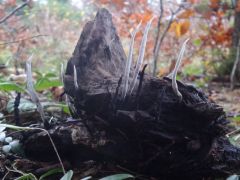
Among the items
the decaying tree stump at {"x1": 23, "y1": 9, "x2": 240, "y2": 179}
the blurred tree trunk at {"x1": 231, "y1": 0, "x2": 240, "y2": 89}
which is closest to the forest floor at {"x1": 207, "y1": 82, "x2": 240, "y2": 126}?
the blurred tree trunk at {"x1": 231, "y1": 0, "x2": 240, "y2": 89}

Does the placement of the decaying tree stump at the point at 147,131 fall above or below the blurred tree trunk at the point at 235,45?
below

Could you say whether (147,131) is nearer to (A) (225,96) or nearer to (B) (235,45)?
(A) (225,96)

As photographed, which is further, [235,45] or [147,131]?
[235,45]

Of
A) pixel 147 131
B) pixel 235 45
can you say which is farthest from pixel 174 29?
pixel 147 131

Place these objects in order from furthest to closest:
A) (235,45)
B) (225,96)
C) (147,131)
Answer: (235,45)
(225,96)
(147,131)

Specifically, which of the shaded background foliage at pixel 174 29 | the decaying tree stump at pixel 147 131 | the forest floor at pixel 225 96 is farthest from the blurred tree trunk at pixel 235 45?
the decaying tree stump at pixel 147 131

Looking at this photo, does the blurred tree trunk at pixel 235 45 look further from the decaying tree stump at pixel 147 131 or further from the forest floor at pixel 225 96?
the decaying tree stump at pixel 147 131

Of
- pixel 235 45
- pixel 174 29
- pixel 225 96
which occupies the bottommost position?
pixel 225 96

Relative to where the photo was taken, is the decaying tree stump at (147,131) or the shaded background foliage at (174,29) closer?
the decaying tree stump at (147,131)

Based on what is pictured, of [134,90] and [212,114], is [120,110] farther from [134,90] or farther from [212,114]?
[212,114]
